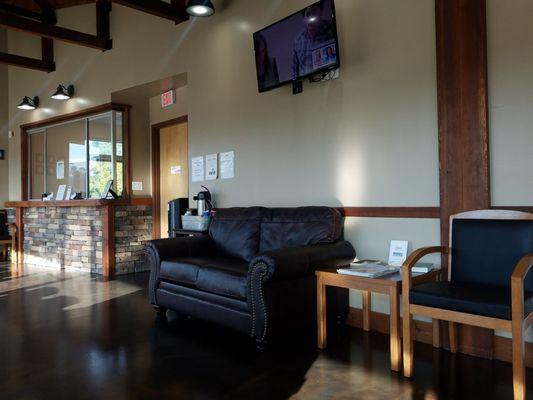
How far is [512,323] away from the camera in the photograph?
6.38 ft

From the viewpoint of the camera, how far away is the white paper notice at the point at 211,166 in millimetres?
4590

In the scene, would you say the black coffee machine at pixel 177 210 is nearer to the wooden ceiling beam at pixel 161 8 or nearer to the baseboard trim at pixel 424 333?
the wooden ceiling beam at pixel 161 8

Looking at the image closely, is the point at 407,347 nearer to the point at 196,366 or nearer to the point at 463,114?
the point at 196,366

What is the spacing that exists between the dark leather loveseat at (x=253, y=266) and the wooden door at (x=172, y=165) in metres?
1.85

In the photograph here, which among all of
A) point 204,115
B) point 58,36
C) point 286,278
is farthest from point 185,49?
point 286,278

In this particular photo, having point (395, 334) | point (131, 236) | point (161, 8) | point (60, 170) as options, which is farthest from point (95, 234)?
point (395, 334)

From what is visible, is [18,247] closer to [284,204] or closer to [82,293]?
[82,293]

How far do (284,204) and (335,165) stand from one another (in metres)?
0.65

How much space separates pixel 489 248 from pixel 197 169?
318 cm

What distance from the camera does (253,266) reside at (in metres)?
2.71

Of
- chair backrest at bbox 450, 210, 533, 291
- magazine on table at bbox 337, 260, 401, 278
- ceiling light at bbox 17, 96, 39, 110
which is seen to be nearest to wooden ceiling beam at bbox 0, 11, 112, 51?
ceiling light at bbox 17, 96, 39, 110

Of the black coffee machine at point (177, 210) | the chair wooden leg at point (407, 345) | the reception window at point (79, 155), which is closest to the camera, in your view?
the chair wooden leg at point (407, 345)

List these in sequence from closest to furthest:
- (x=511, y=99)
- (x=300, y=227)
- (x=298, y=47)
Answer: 1. (x=511, y=99)
2. (x=300, y=227)
3. (x=298, y=47)

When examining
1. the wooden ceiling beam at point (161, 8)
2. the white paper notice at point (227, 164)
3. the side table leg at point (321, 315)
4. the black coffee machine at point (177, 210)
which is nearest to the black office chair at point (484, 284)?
the side table leg at point (321, 315)
